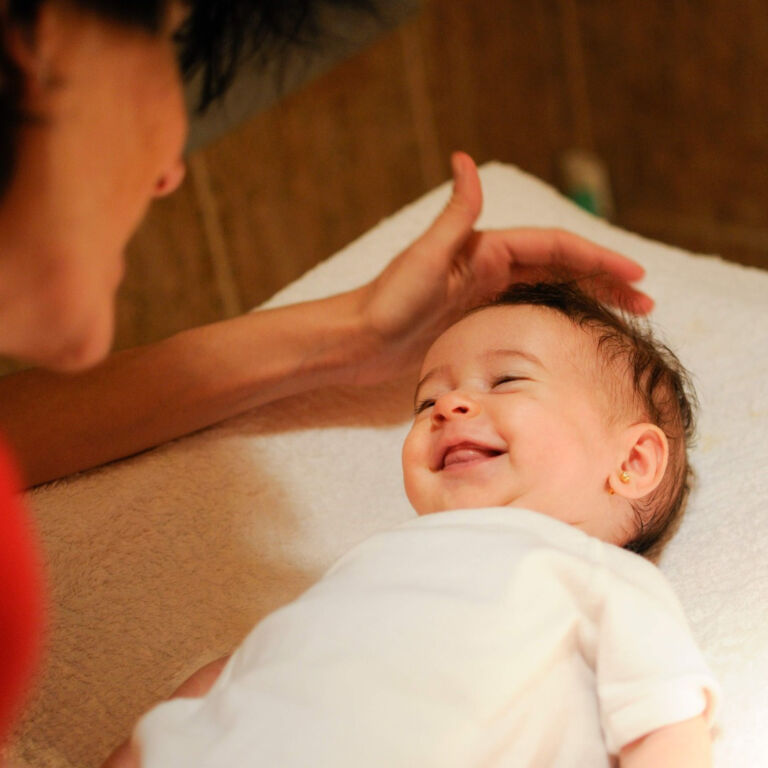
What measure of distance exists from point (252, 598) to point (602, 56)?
172cm

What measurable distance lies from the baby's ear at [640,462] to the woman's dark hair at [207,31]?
0.44m

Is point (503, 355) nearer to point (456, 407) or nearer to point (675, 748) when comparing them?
point (456, 407)

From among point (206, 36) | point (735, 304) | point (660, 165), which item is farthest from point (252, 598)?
point (660, 165)

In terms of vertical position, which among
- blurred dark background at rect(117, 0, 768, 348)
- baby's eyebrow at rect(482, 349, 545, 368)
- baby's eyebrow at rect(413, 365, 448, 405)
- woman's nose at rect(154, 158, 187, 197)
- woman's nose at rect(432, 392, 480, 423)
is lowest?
blurred dark background at rect(117, 0, 768, 348)

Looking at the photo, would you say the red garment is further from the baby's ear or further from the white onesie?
the baby's ear

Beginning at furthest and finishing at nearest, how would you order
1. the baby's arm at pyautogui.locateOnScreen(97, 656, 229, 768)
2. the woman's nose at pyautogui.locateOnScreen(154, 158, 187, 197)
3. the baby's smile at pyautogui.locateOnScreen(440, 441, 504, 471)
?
the baby's smile at pyautogui.locateOnScreen(440, 441, 504, 471) < the baby's arm at pyautogui.locateOnScreen(97, 656, 229, 768) < the woman's nose at pyautogui.locateOnScreen(154, 158, 187, 197)

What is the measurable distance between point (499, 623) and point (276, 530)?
376mm

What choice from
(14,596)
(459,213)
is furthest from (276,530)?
(14,596)

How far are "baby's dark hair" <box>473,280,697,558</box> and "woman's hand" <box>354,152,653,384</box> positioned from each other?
0.12 m

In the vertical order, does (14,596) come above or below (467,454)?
above

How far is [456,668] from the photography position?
0.63 m

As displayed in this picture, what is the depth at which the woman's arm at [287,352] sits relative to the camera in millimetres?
961

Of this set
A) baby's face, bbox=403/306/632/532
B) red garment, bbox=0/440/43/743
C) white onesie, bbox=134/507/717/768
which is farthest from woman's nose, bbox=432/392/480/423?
red garment, bbox=0/440/43/743

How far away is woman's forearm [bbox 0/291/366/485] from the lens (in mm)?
953
